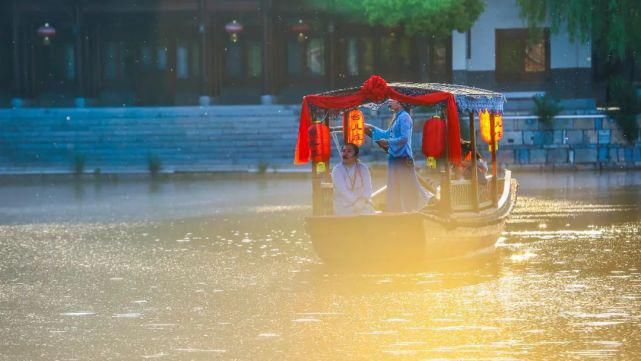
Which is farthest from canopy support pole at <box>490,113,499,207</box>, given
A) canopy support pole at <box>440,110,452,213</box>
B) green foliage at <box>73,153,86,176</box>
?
green foliage at <box>73,153,86,176</box>

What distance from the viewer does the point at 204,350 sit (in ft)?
34.6

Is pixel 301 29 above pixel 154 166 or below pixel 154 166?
above

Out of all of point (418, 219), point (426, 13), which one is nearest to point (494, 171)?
point (418, 219)

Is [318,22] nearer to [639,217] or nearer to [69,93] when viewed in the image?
[69,93]

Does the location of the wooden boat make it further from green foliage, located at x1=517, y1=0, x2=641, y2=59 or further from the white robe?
green foliage, located at x1=517, y1=0, x2=641, y2=59

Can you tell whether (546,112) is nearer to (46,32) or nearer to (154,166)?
(154,166)

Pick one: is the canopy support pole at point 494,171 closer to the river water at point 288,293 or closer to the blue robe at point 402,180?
the river water at point 288,293

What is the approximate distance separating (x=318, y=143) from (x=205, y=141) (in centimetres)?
2402

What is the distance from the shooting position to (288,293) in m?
13.9

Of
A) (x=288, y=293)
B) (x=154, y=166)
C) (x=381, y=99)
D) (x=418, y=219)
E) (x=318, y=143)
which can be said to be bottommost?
(x=288, y=293)

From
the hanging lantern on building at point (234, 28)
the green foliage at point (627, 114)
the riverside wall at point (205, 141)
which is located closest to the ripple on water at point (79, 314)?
the riverside wall at point (205, 141)

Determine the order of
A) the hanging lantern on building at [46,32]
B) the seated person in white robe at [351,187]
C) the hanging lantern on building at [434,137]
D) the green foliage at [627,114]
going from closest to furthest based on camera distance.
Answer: the seated person in white robe at [351,187], the hanging lantern on building at [434,137], the green foliage at [627,114], the hanging lantern on building at [46,32]

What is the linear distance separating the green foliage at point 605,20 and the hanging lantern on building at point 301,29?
1008 cm

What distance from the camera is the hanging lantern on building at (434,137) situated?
1738cm
